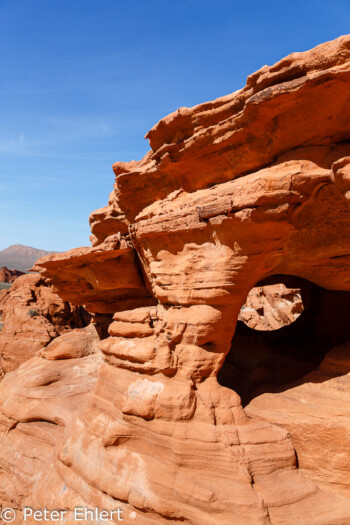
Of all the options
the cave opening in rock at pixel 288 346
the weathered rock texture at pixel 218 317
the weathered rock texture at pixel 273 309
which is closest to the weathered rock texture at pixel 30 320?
the weathered rock texture at pixel 218 317

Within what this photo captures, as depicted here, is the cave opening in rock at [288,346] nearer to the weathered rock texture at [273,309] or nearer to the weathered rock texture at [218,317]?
the weathered rock texture at [218,317]

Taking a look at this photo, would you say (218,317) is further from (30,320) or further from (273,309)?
(273,309)

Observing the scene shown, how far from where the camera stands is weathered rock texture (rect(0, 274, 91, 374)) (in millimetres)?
12041

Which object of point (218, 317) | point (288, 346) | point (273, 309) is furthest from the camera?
point (273, 309)

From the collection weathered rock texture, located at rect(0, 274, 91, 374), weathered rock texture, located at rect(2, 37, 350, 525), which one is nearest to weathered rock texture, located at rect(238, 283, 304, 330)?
weathered rock texture, located at rect(0, 274, 91, 374)

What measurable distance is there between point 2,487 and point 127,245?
5.12 m

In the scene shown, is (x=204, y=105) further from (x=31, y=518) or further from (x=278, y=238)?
(x=31, y=518)

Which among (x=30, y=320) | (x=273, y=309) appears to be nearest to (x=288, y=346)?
(x=273, y=309)

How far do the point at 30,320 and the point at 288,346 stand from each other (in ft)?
31.2

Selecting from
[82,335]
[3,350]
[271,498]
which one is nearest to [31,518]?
[271,498]

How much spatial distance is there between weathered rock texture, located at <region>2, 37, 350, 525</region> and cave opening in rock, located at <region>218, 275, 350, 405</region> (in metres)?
1.21

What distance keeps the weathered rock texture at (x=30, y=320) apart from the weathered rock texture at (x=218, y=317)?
23.5 feet

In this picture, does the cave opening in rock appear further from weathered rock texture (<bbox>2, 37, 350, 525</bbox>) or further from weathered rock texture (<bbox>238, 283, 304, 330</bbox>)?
weathered rock texture (<bbox>238, 283, 304, 330</bbox>)

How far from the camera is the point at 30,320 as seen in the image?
41.6 ft
